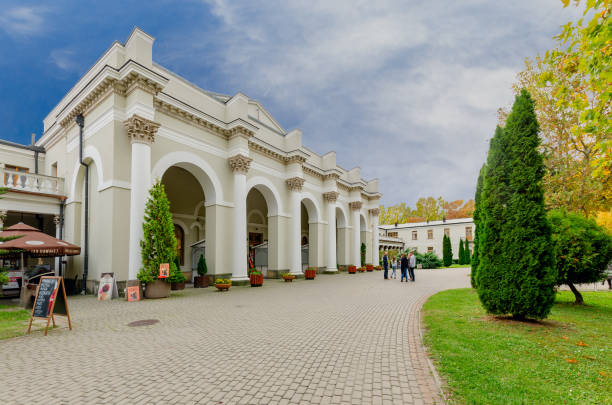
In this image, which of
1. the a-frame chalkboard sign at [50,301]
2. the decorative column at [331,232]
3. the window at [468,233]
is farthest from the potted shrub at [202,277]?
the window at [468,233]

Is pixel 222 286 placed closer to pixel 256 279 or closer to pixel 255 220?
pixel 256 279

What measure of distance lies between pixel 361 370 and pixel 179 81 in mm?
15485

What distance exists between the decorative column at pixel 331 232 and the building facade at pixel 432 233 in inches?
1025

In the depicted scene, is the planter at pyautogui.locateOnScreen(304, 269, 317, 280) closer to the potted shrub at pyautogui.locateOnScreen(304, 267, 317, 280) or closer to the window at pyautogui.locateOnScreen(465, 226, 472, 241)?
the potted shrub at pyautogui.locateOnScreen(304, 267, 317, 280)

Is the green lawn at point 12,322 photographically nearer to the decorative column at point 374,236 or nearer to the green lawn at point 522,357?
the green lawn at point 522,357

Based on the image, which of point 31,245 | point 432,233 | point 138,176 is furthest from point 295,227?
point 432,233

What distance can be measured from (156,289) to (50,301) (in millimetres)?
5163

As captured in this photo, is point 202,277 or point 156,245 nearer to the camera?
point 156,245

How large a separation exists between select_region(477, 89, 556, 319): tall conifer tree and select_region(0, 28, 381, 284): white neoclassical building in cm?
1201

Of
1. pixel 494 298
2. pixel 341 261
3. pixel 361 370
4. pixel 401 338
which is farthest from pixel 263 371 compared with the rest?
pixel 341 261

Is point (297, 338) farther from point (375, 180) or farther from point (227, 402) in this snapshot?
point (375, 180)

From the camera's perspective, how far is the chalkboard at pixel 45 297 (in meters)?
6.46

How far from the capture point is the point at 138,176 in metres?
12.0

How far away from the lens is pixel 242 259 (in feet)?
53.1
